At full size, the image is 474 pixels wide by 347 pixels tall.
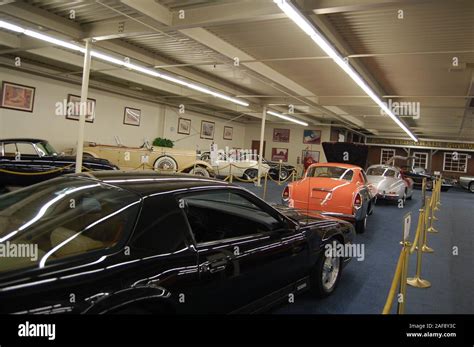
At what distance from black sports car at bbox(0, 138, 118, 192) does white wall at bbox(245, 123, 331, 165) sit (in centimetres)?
1724

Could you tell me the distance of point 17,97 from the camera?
36.8 feet

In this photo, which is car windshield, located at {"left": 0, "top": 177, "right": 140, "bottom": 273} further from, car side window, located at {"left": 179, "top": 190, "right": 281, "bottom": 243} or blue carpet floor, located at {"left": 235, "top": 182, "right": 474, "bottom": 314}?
blue carpet floor, located at {"left": 235, "top": 182, "right": 474, "bottom": 314}

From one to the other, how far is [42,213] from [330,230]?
8.84ft

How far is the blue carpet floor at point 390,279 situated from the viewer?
351 cm

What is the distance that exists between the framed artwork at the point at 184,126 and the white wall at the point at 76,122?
0.22m

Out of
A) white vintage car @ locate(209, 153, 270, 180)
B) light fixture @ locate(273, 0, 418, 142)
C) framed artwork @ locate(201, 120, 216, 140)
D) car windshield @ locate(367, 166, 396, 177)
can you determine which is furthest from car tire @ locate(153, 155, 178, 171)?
framed artwork @ locate(201, 120, 216, 140)

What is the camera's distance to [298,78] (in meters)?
11.2

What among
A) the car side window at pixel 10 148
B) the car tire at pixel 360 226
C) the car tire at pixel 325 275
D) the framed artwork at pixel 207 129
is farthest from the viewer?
the framed artwork at pixel 207 129

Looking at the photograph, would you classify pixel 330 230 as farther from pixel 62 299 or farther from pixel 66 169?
pixel 66 169

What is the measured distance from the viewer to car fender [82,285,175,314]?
5.57ft

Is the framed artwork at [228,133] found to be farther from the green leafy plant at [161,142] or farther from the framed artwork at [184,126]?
the green leafy plant at [161,142]

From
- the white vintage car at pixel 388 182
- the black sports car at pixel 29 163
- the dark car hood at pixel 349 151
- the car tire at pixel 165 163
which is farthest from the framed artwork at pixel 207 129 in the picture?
the black sports car at pixel 29 163

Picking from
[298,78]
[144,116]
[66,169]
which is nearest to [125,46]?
[66,169]

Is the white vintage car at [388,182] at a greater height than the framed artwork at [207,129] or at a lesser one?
lesser
